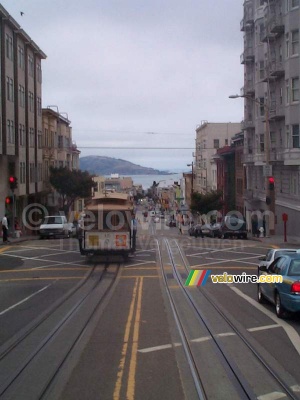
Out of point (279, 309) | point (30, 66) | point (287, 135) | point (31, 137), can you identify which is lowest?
point (279, 309)

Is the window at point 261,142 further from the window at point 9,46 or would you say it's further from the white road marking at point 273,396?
the white road marking at point 273,396

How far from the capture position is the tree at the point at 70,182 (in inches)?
2438

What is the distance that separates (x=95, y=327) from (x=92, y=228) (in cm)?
1338

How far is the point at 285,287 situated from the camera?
1312cm

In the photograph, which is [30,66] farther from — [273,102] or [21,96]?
[273,102]

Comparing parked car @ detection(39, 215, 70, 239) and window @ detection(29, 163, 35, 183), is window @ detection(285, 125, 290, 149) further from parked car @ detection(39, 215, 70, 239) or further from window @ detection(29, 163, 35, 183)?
window @ detection(29, 163, 35, 183)

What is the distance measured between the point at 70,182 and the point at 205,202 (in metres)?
14.8

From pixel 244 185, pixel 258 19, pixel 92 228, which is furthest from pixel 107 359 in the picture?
pixel 244 185

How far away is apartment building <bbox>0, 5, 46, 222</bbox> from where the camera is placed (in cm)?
4491

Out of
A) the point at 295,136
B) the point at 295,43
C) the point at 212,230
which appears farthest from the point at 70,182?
the point at 295,43

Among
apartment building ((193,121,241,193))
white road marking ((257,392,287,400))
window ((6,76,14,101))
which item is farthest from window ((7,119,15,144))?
apartment building ((193,121,241,193))

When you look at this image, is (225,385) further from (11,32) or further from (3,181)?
(11,32)

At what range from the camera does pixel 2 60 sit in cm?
4419

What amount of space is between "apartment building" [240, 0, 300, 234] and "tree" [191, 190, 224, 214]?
23.9 feet
